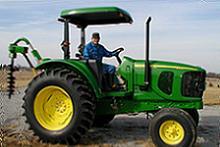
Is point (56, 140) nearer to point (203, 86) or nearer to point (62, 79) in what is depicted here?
point (62, 79)

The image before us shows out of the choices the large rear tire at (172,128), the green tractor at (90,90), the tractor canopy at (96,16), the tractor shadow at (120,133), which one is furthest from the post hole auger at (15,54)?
the large rear tire at (172,128)

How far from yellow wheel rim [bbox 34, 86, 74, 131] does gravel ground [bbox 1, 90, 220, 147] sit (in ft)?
1.50

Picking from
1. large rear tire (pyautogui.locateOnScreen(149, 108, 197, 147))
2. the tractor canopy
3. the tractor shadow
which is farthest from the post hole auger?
large rear tire (pyautogui.locateOnScreen(149, 108, 197, 147))

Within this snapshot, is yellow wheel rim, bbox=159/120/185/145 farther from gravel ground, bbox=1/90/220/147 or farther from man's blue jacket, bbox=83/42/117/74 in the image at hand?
man's blue jacket, bbox=83/42/117/74

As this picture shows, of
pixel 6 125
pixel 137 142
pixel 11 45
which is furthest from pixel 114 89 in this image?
pixel 6 125

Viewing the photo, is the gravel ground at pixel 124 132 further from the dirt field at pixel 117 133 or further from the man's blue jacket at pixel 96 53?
the man's blue jacket at pixel 96 53

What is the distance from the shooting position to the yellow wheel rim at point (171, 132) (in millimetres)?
6200

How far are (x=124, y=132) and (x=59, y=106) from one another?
1.61 m

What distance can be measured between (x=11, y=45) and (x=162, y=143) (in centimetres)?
355

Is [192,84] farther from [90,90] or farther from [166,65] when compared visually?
[90,90]

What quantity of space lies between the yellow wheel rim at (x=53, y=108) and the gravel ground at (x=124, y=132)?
46 cm

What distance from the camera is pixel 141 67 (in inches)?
282

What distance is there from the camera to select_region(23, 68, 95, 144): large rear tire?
259 inches

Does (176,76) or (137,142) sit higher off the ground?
(176,76)
